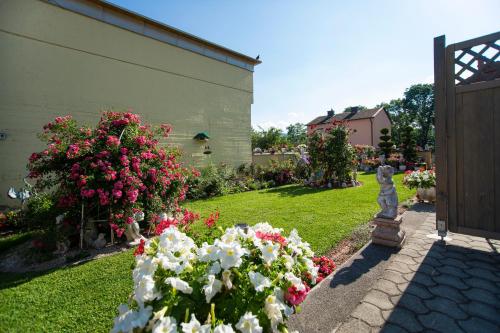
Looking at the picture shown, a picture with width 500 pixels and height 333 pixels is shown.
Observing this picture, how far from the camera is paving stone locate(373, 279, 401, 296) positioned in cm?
289

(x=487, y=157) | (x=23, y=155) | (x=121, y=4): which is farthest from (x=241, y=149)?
(x=487, y=157)

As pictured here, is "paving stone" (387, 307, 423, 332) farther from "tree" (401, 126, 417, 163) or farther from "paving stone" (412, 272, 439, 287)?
"tree" (401, 126, 417, 163)

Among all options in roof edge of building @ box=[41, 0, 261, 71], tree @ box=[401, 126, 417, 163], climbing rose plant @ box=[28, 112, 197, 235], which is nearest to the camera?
climbing rose plant @ box=[28, 112, 197, 235]

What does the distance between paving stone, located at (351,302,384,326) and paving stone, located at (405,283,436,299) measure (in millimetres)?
590

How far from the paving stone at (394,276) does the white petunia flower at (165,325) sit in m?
2.88

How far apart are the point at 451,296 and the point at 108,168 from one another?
5.04m

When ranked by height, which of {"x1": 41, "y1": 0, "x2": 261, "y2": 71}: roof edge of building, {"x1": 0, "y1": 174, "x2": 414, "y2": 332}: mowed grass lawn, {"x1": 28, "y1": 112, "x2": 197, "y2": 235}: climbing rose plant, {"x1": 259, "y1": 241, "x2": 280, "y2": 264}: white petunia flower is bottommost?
{"x1": 0, "y1": 174, "x2": 414, "y2": 332}: mowed grass lawn

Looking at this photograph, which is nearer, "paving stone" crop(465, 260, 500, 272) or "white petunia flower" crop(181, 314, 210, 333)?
"white petunia flower" crop(181, 314, 210, 333)

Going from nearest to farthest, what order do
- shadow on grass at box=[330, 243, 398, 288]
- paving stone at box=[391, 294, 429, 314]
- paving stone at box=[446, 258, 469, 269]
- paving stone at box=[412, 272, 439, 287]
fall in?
paving stone at box=[391, 294, 429, 314] → paving stone at box=[412, 272, 439, 287] → shadow on grass at box=[330, 243, 398, 288] → paving stone at box=[446, 258, 469, 269]

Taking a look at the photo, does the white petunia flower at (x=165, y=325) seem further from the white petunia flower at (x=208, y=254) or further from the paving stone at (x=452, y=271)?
the paving stone at (x=452, y=271)

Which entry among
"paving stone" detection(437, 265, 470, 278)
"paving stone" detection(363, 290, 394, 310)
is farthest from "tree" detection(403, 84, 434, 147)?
"paving stone" detection(363, 290, 394, 310)

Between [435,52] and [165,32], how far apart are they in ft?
31.6

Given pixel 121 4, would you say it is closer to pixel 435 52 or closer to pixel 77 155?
pixel 77 155

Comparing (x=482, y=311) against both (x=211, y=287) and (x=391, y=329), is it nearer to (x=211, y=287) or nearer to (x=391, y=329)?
(x=391, y=329)
